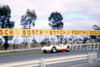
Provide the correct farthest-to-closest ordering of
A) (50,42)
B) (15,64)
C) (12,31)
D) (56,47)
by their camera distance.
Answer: (50,42) → (12,31) → (56,47) → (15,64)

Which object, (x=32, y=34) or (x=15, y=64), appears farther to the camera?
(x=32, y=34)

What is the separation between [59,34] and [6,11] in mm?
→ 9611

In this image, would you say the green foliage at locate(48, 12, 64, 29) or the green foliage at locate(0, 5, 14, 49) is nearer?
the green foliage at locate(0, 5, 14, 49)

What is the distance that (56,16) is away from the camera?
141ft

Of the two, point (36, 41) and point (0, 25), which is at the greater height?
point (0, 25)

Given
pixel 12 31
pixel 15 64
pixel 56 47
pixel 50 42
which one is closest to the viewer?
pixel 15 64

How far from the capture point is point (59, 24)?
4191cm

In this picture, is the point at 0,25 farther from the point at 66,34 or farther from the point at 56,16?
the point at 56,16

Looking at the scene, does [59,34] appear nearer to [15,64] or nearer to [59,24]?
[59,24]

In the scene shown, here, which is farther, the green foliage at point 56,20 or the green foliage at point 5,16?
the green foliage at point 56,20

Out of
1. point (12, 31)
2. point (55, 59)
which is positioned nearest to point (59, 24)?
point (12, 31)

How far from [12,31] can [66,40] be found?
10.7 metres

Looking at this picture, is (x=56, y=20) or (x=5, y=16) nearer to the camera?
(x=5, y=16)

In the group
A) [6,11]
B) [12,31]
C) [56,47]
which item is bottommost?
[56,47]
